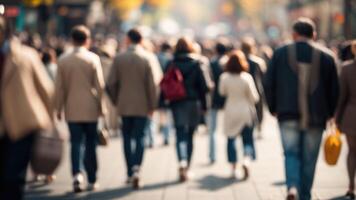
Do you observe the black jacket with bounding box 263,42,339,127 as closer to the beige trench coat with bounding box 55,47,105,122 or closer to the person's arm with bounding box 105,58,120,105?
the beige trench coat with bounding box 55,47,105,122

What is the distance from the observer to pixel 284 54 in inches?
333

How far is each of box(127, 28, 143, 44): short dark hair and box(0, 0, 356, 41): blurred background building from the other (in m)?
1.60

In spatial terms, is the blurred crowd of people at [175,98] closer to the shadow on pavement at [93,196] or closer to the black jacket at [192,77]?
the black jacket at [192,77]

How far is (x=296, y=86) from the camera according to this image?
8422 millimetres

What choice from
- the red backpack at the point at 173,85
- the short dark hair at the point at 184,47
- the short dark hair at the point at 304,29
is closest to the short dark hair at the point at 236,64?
the short dark hair at the point at 184,47

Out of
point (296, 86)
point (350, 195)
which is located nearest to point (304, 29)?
point (296, 86)

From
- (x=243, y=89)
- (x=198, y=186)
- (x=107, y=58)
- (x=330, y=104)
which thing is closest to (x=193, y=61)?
(x=243, y=89)

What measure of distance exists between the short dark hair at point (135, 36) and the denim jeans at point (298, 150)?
323 cm

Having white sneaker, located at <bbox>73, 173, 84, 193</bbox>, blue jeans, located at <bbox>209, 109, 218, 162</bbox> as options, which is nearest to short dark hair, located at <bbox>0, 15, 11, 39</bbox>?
white sneaker, located at <bbox>73, 173, 84, 193</bbox>

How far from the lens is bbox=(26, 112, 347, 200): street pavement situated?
10234 millimetres

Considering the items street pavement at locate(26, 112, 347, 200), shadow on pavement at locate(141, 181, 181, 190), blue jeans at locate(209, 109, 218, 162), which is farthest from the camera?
blue jeans at locate(209, 109, 218, 162)

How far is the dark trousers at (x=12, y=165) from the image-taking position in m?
6.26

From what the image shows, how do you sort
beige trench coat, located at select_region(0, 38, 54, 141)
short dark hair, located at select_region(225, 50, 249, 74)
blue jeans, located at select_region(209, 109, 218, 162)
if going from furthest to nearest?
blue jeans, located at select_region(209, 109, 218, 162) → short dark hair, located at select_region(225, 50, 249, 74) → beige trench coat, located at select_region(0, 38, 54, 141)

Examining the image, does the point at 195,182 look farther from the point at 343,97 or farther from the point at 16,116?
the point at 16,116
